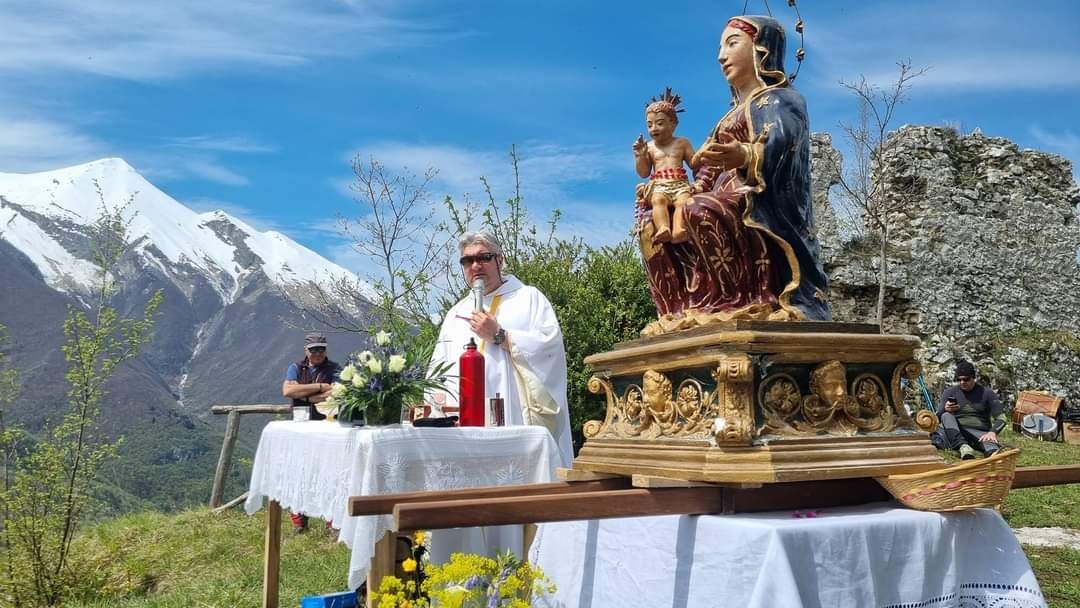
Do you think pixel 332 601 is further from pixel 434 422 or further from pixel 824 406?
pixel 824 406

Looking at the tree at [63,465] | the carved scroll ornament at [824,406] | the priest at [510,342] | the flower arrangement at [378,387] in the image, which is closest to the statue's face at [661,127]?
the carved scroll ornament at [824,406]

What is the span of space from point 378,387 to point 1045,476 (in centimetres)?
261

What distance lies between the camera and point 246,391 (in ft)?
231

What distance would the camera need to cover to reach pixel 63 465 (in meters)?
5.75

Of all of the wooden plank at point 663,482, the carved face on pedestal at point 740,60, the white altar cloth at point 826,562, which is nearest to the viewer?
the white altar cloth at point 826,562

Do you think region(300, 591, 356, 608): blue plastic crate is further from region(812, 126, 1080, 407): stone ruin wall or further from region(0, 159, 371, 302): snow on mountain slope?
region(0, 159, 371, 302): snow on mountain slope

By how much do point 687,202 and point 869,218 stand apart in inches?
596

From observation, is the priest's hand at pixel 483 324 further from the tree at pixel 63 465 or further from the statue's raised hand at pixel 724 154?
the tree at pixel 63 465

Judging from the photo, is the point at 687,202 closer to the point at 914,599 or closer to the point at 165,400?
the point at 914,599

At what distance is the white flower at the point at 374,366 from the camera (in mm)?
3797

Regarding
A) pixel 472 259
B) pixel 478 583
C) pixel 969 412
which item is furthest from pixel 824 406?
pixel 969 412

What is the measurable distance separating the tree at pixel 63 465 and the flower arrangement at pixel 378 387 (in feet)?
9.13

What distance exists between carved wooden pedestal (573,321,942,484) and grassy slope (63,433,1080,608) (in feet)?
12.3

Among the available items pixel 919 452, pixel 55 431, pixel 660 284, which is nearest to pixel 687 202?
pixel 660 284
